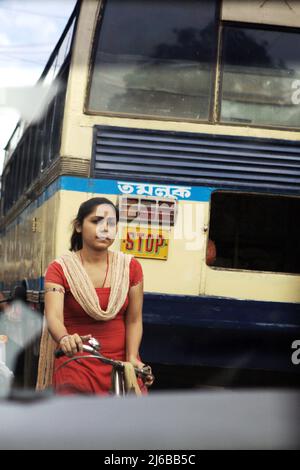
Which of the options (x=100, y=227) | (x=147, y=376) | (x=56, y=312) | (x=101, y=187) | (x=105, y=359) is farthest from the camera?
(x=101, y=187)

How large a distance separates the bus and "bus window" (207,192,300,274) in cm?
17

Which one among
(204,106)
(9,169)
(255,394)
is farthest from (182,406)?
(9,169)

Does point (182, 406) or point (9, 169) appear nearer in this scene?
point (182, 406)

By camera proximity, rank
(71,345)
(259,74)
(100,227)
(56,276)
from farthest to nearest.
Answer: (259,74) < (100,227) < (56,276) < (71,345)

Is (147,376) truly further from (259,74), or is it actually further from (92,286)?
(259,74)

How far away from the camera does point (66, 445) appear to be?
490cm

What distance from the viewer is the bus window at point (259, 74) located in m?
5.98

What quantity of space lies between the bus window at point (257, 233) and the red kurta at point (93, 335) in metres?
1.88

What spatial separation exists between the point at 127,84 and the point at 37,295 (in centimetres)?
182

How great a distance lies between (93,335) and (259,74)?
2.45m

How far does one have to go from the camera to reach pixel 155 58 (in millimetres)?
Answer: 5902

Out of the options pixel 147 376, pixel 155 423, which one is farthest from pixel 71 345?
pixel 155 423

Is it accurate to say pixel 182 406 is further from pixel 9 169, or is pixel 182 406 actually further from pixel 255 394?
pixel 9 169

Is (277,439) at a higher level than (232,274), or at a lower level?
lower
